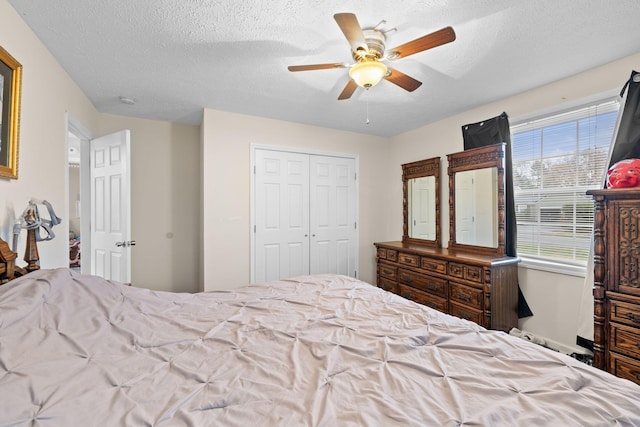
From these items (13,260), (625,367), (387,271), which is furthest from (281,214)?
(625,367)

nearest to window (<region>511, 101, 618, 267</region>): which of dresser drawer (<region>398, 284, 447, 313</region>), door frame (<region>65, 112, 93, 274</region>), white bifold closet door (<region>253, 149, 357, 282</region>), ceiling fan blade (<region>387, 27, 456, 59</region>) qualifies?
dresser drawer (<region>398, 284, 447, 313</region>)

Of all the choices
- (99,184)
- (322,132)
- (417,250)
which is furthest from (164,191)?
(417,250)

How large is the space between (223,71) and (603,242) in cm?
304

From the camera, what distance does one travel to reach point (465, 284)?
2684 mm

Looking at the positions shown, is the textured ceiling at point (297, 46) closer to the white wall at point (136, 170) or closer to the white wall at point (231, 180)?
the white wall at point (136, 170)

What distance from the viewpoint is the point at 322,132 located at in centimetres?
388

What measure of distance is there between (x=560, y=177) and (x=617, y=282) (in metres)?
1.08

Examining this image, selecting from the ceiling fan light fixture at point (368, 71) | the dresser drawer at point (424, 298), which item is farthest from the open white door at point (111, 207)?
the dresser drawer at point (424, 298)

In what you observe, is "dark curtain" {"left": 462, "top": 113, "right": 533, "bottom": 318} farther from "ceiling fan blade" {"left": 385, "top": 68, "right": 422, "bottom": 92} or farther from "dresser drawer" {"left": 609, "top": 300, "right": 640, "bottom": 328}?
"ceiling fan blade" {"left": 385, "top": 68, "right": 422, "bottom": 92}

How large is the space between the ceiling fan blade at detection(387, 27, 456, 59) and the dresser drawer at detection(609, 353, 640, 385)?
2.21 meters

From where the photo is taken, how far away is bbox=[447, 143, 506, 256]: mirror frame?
2816mm

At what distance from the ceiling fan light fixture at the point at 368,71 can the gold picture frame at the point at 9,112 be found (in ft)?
6.08

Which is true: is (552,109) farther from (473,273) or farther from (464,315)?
(464,315)

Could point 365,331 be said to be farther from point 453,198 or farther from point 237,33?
point 453,198
